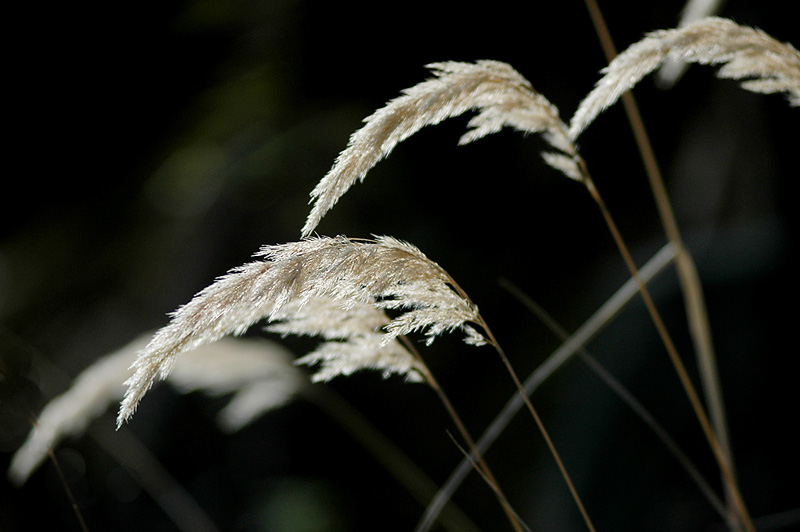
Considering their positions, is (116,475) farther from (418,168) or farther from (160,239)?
(418,168)

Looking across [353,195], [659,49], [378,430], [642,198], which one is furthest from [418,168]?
[659,49]

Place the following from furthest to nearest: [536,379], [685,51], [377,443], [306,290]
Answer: [377,443]
[536,379]
[685,51]
[306,290]

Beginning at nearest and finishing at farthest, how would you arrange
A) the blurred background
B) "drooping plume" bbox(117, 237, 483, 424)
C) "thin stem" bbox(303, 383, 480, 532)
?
"drooping plume" bbox(117, 237, 483, 424), the blurred background, "thin stem" bbox(303, 383, 480, 532)

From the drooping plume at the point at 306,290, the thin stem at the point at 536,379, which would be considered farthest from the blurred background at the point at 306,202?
the drooping plume at the point at 306,290

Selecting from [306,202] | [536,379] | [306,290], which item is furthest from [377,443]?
[306,290]

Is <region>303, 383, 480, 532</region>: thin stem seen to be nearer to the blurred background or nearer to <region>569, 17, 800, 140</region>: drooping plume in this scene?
the blurred background

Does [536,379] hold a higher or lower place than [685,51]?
lower

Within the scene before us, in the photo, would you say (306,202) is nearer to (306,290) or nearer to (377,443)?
(377,443)


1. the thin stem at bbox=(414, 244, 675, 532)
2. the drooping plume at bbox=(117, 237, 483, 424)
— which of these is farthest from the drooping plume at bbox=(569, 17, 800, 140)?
the thin stem at bbox=(414, 244, 675, 532)
